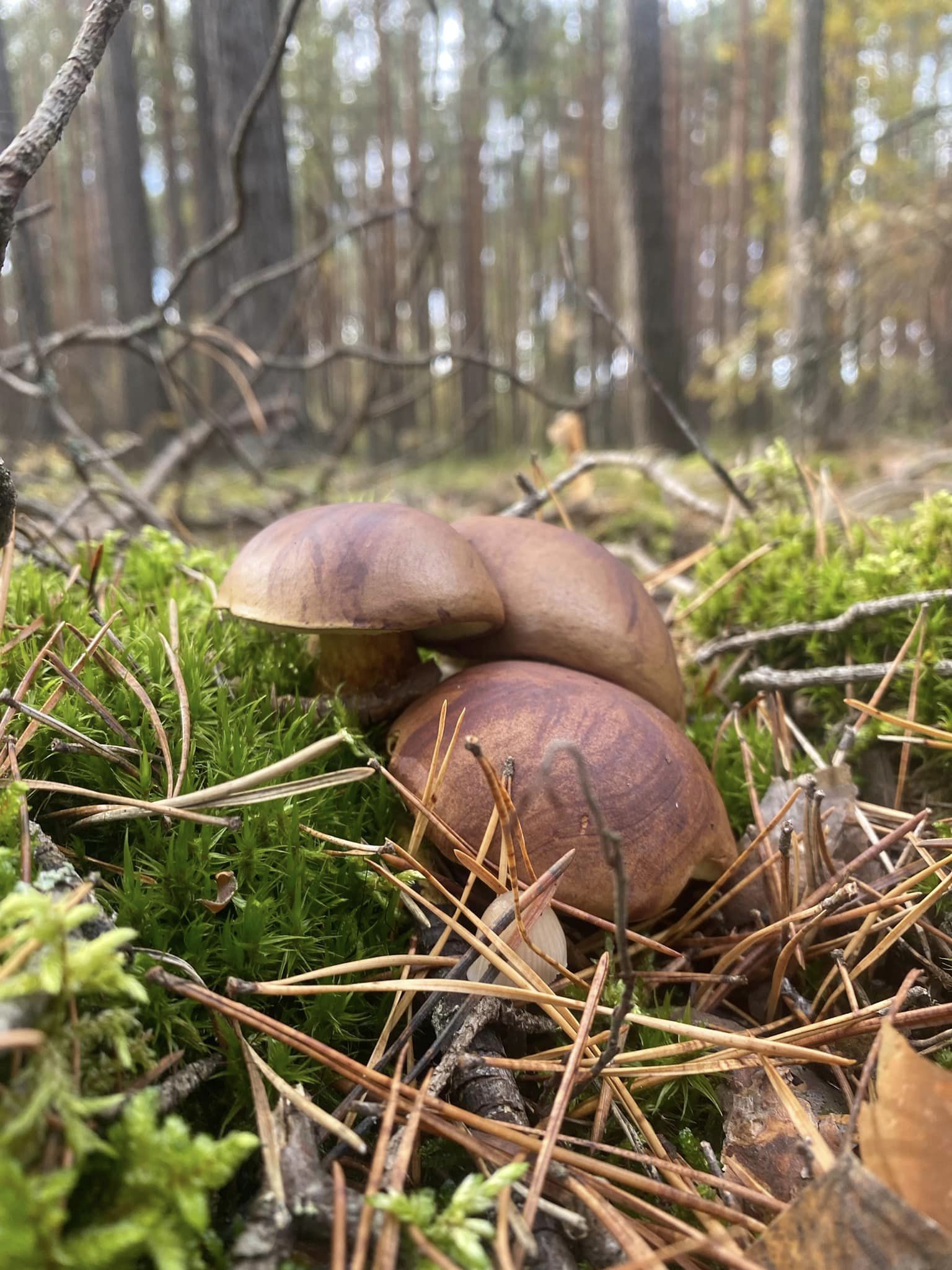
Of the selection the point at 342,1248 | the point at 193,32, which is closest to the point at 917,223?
the point at 342,1248

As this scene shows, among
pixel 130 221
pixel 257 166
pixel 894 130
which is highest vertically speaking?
pixel 130 221

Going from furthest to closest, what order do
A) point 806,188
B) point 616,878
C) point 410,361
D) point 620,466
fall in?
1. point 806,188
2. point 410,361
3. point 620,466
4. point 616,878

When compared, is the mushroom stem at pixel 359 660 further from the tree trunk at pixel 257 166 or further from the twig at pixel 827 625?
the tree trunk at pixel 257 166

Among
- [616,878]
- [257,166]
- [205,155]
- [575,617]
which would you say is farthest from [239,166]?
[205,155]

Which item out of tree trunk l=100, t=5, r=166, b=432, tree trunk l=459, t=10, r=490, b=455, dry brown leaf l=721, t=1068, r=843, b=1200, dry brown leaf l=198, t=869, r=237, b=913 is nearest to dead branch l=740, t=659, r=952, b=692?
dry brown leaf l=721, t=1068, r=843, b=1200

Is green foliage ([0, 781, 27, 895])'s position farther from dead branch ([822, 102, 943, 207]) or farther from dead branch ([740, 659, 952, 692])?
dead branch ([822, 102, 943, 207])

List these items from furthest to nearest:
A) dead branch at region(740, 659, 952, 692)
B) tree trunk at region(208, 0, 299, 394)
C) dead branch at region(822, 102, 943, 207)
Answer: tree trunk at region(208, 0, 299, 394)
dead branch at region(822, 102, 943, 207)
dead branch at region(740, 659, 952, 692)

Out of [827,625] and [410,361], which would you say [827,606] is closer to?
[827,625]

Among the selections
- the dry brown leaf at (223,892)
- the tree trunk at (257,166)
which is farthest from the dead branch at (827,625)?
the tree trunk at (257,166)

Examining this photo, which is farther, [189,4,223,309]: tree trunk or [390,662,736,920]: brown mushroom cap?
[189,4,223,309]: tree trunk
